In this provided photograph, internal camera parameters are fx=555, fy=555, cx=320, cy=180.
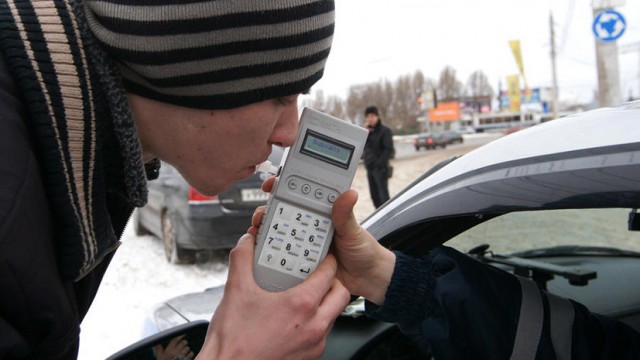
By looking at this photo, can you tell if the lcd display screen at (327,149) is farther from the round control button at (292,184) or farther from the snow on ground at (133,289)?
the snow on ground at (133,289)

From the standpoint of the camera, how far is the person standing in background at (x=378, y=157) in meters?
7.96

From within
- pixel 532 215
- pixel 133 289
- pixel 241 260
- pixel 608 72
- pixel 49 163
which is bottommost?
pixel 133 289

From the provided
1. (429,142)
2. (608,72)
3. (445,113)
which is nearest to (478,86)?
(445,113)

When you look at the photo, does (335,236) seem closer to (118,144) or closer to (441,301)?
(441,301)

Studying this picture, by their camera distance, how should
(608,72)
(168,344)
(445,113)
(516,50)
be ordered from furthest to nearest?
(445,113), (516,50), (608,72), (168,344)

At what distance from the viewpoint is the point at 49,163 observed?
747mm

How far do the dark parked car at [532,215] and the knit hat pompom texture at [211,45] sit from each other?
52cm

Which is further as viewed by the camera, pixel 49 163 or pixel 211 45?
pixel 211 45

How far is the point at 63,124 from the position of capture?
29.7 inches

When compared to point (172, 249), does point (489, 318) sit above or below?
above

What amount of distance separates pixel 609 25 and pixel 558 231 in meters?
7.08

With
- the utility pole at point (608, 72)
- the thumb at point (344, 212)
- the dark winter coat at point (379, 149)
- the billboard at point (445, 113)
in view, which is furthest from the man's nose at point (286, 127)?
the billboard at point (445, 113)

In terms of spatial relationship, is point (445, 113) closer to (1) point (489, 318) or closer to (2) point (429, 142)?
(2) point (429, 142)

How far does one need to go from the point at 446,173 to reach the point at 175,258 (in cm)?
469
